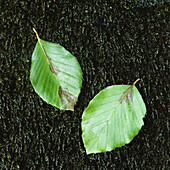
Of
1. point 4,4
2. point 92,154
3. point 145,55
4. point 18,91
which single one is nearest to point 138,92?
point 145,55

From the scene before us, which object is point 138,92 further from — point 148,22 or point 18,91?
point 18,91

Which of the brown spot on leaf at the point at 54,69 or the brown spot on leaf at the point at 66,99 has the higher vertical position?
the brown spot on leaf at the point at 54,69

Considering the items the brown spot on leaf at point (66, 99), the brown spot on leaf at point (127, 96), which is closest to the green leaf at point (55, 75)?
the brown spot on leaf at point (66, 99)

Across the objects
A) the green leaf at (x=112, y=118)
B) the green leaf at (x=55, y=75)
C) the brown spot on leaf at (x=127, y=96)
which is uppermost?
the green leaf at (x=55, y=75)

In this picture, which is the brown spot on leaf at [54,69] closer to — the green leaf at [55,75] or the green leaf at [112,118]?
the green leaf at [55,75]

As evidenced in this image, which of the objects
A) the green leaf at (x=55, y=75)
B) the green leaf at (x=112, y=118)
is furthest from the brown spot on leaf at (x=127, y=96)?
the green leaf at (x=55, y=75)

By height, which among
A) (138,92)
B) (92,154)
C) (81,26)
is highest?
(81,26)

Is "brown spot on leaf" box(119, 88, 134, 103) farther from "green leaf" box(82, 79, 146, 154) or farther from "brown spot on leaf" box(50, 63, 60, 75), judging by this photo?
"brown spot on leaf" box(50, 63, 60, 75)
